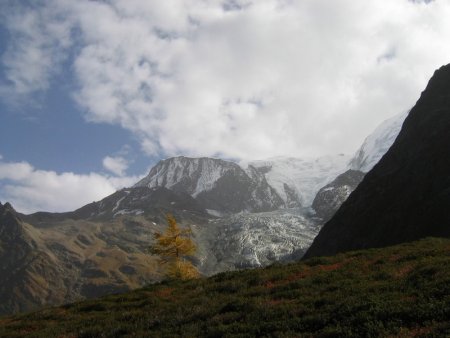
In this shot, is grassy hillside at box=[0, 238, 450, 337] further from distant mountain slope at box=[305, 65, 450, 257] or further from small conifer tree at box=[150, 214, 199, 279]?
distant mountain slope at box=[305, 65, 450, 257]

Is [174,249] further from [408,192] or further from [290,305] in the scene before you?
[408,192]

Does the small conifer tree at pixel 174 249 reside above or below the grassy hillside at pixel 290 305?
above

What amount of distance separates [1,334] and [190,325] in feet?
37.9

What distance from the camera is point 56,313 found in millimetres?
28500

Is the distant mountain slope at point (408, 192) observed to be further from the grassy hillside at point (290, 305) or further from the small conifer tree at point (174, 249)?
the grassy hillside at point (290, 305)

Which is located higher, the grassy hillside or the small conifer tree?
the small conifer tree

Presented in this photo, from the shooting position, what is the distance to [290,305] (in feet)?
62.0

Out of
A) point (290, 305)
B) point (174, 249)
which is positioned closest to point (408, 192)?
point (174, 249)

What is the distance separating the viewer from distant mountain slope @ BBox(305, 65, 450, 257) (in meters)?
80.8

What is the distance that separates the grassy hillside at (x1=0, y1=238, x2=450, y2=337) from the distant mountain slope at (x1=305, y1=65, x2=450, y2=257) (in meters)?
44.5

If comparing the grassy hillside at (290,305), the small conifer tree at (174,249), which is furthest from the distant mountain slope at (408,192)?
the grassy hillside at (290,305)

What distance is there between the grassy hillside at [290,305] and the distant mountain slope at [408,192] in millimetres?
44548

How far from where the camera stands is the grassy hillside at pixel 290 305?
15.3 m

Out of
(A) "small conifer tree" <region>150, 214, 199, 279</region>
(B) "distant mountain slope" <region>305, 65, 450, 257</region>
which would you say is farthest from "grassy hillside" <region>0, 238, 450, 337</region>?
(B) "distant mountain slope" <region>305, 65, 450, 257</region>
